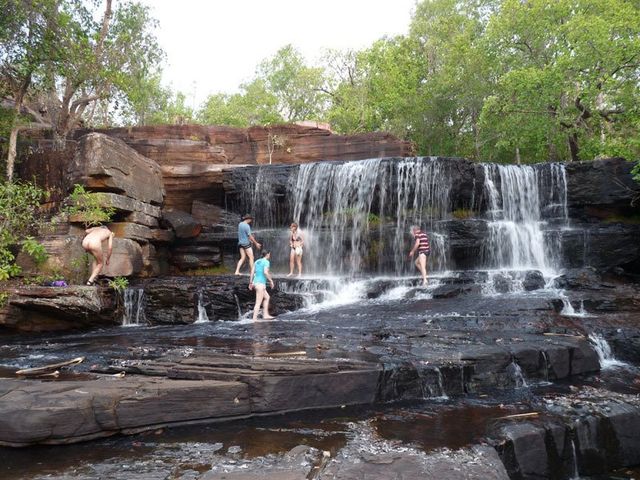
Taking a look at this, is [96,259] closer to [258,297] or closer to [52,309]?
[52,309]

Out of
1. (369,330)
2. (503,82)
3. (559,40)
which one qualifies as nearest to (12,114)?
(369,330)

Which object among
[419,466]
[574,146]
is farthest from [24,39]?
[574,146]

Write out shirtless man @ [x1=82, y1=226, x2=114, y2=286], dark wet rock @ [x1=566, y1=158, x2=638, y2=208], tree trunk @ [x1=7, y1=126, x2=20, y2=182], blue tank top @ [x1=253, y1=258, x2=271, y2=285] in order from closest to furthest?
blue tank top @ [x1=253, y1=258, x2=271, y2=285] < shirtless man @ [x1=82, y1=226, x2=114, y2=286] < tree trunk @ [x1=7, y1=126, x2=20, y2=182] < dark wet rock @ [x1=566, y1=158, x2=638, y2=208]

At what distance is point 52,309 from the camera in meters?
9.57

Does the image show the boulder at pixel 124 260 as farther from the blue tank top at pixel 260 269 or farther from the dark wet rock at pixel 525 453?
the dark wet rock at pixel 525 453

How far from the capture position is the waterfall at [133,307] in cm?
1109

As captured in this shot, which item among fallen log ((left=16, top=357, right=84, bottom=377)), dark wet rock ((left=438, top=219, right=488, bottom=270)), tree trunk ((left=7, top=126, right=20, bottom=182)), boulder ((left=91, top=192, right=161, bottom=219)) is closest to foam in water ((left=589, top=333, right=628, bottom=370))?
dark wet rock ((left=438, top=219, right=488, bottom=270))

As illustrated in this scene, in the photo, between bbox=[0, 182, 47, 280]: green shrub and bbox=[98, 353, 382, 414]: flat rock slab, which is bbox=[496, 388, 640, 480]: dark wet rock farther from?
bbox=[0, 182, 47, 280]: green shrub

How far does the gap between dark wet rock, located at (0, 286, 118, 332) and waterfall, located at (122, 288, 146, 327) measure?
81 cm

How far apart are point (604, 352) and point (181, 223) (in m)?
12.2

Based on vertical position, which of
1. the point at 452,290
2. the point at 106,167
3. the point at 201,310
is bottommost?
the point at 201,310

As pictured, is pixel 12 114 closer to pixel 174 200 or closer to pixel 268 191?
pixel 174 200

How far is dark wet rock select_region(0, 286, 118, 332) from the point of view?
9.41 m

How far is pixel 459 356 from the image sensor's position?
20.7 ft
